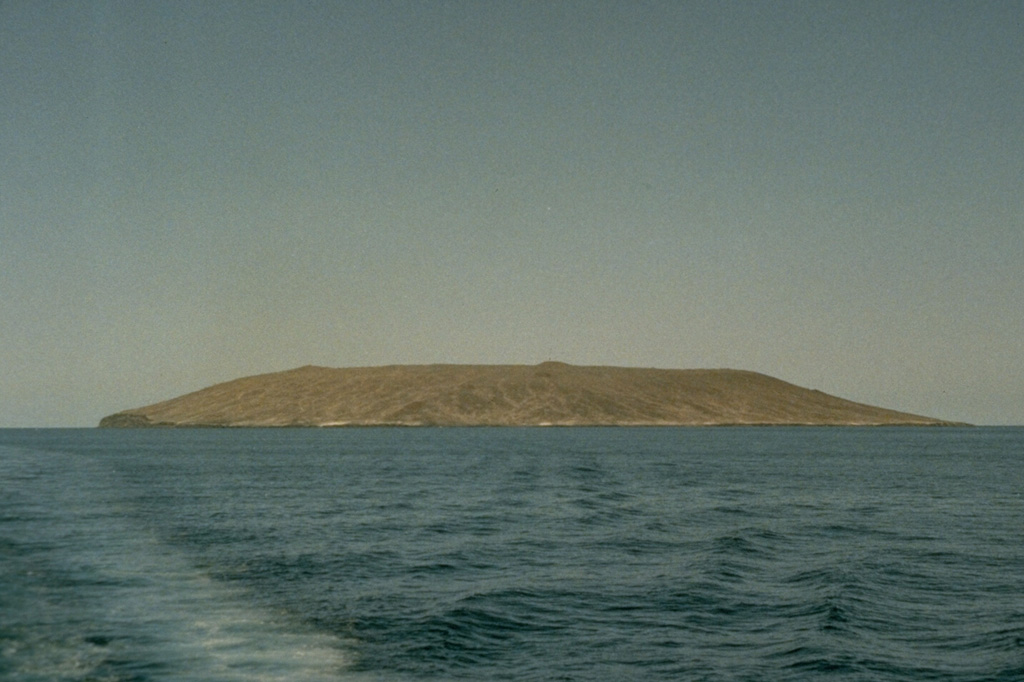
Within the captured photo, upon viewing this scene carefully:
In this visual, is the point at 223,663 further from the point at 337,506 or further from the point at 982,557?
the point at 337,506

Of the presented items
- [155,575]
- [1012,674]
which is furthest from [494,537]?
[1012,674]

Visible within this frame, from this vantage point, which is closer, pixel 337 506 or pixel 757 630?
pixel 757 630

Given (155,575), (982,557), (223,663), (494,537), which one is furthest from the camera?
(494,537)

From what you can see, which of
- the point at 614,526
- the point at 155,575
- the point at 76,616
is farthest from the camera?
the point at 614,526

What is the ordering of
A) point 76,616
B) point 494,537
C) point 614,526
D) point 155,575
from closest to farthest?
point 76,616 < point 155,575 < point 494,537 < point 614,526

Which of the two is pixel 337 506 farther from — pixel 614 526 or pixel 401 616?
A: pixel 401 616

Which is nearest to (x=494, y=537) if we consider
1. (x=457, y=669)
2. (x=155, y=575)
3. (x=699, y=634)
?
(x=155, y=575)
